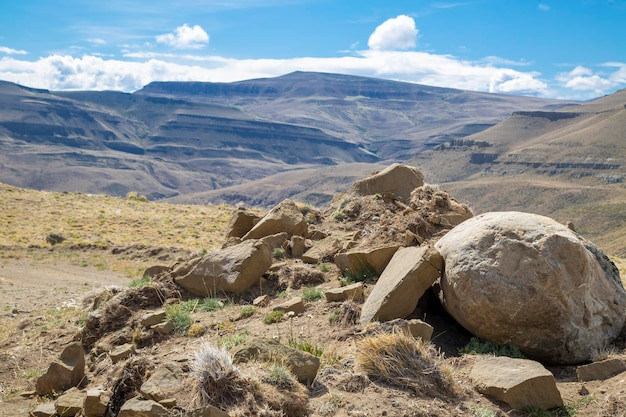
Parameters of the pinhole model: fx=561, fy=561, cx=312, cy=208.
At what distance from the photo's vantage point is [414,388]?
7598mm

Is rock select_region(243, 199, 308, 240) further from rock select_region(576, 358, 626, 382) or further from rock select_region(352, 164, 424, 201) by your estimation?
rock select_region(576, 358, 626, 382)

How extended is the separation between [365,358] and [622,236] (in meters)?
91.4

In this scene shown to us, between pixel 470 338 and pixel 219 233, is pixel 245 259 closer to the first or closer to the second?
pixel 470 338

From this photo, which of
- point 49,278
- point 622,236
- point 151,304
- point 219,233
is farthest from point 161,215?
point 622,236

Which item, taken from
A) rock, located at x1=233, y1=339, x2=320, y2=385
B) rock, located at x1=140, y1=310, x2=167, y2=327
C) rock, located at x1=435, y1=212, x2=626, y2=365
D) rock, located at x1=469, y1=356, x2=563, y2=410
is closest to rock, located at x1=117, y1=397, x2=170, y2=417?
rock, located at x1=233, y1=339, x2=320, y2=385

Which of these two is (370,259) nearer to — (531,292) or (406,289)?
(406,289)

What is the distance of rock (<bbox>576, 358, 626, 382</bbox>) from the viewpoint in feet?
26.8

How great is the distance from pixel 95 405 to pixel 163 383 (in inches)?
46.1

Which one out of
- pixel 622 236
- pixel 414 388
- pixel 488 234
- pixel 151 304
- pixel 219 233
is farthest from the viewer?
pixel 622 236

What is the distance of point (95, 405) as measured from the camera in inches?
306

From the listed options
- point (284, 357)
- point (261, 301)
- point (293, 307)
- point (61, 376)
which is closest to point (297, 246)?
point (261, 301)

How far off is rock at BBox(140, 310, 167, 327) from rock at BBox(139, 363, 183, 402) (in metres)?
3.45

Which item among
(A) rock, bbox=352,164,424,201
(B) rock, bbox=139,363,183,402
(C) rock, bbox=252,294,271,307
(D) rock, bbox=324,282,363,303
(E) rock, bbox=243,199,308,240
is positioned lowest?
(C) rock, bbox=252,294,271,307

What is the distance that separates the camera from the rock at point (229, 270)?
496 inches
